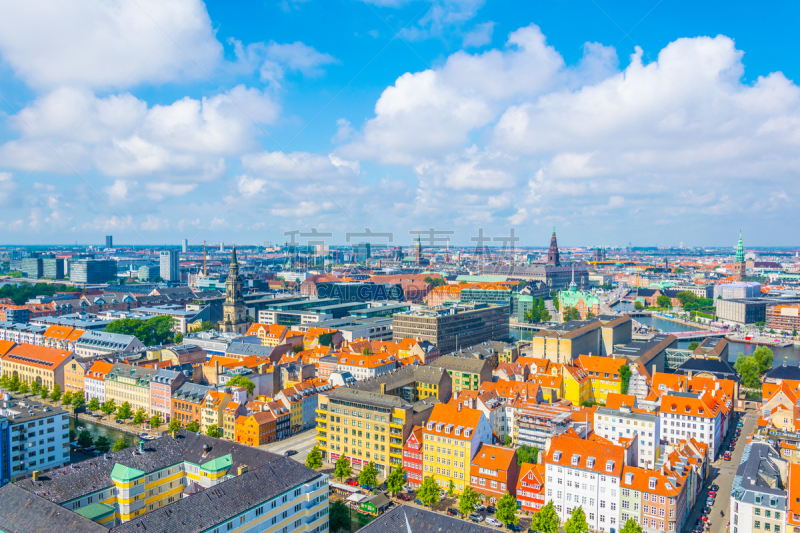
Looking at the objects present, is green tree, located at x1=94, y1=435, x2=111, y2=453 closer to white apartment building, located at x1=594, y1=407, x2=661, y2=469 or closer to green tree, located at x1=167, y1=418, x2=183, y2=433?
Result: green tree, located at x1=167, y1=418, x2=183, y2=433

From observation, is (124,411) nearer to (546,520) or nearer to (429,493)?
(429,493)

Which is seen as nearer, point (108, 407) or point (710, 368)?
point (108, 407)

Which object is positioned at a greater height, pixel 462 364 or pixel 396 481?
pixel 462 364

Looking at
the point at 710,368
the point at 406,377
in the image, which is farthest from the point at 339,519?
the point at 710,368

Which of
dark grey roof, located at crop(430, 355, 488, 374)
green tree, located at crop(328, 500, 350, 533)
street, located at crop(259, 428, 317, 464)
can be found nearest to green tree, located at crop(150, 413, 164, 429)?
street, located at crop(259, 428, 317, 464)

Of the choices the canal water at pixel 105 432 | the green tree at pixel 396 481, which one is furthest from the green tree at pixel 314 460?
the canal water at pixel 105 432

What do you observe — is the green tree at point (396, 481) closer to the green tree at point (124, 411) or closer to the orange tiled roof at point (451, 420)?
the orange tiled roof at point (451, 420)
